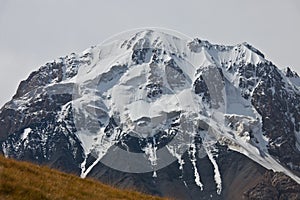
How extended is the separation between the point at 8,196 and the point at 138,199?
26.5 ft

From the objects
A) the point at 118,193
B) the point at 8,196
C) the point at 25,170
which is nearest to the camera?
the point at 8,196

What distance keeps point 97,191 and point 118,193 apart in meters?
1.46

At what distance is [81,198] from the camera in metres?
21.6

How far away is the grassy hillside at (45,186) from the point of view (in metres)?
19.5

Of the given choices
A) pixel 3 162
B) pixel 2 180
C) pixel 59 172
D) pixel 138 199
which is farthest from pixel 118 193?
pixel 2 180

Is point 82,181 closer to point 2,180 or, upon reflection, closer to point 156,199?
point 156,199

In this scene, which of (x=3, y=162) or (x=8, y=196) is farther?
(x=3, y=162)

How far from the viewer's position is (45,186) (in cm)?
2147

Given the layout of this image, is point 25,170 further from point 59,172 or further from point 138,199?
point 138,199

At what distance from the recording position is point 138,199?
25.5 m

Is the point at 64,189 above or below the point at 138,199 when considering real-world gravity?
above

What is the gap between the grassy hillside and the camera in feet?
64.1

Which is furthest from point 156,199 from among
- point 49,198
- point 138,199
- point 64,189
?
point 49,198

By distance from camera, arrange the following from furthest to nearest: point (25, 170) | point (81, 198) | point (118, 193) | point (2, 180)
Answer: point (118, 193)
point (25, 170)
point (81, 198)
point (2, 180)
